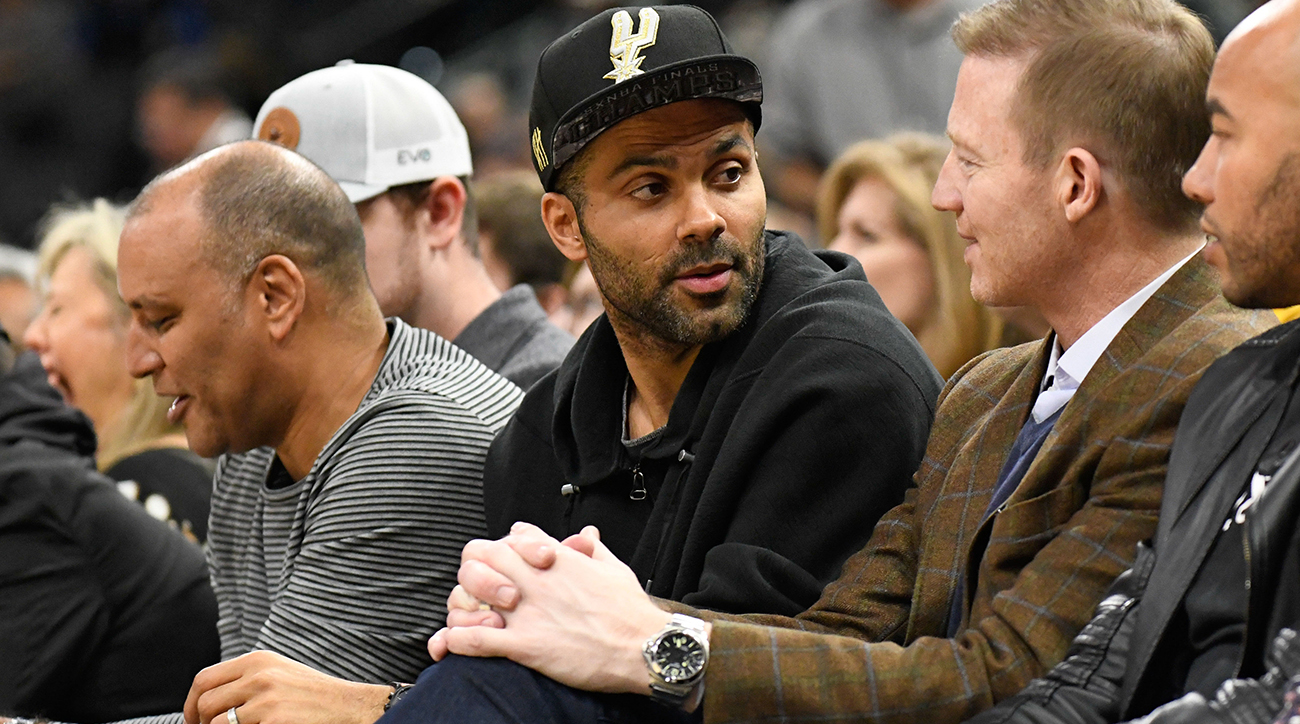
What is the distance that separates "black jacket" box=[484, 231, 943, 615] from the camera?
2320 millimetres

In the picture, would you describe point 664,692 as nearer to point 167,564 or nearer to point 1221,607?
point 1221,607

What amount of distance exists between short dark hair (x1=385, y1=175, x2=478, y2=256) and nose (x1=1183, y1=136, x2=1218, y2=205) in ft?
7.92

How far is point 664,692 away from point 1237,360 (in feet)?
2.67

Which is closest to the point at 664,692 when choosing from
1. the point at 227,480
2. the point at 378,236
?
the point at 227,480

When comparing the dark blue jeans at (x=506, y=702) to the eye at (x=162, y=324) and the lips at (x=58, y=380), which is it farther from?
the lips at (x=58, y=380)

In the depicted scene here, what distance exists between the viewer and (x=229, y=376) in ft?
9.86

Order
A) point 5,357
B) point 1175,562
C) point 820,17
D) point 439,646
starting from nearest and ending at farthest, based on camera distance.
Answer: point 1175,562 → point 439,646 → point 5,357 → point 820,17

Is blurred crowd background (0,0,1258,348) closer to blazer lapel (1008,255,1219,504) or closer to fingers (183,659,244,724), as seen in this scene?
fingers (183,659,244,724)

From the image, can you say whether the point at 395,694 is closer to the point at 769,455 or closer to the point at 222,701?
the point at 222,701

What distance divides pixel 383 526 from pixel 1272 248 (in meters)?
1.61

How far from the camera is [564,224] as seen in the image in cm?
279

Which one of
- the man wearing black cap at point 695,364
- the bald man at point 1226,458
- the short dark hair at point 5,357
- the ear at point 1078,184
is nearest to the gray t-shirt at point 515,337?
the man wearing black cap at point 695,364

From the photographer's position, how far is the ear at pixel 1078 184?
2.06 meters

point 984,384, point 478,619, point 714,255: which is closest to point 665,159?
point 714,255
